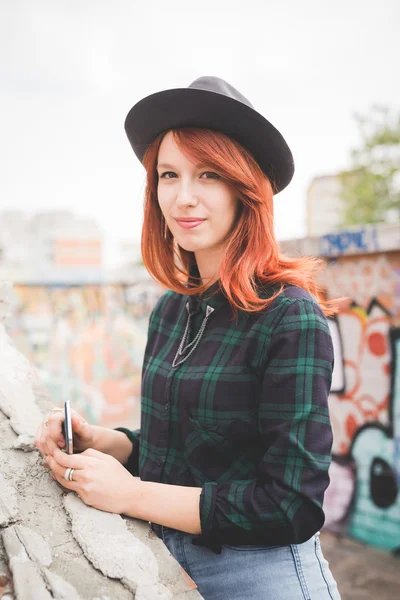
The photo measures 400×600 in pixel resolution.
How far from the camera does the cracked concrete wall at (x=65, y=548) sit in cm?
104

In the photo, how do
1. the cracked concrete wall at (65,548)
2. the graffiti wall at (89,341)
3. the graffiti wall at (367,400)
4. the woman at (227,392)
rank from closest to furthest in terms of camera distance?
the cracked concrete wall at (65,548) → the woman at (227,392) → the graffiti wall at (367,400) → the graffiti wall at (89,341)

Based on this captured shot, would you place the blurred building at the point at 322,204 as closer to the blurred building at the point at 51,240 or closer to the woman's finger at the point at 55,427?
Answer: the blurred building at the point at 51,240

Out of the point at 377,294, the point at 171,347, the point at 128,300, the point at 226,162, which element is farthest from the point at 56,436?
the point at 128,300

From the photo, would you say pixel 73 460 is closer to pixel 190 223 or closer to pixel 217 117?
pixel 190 223

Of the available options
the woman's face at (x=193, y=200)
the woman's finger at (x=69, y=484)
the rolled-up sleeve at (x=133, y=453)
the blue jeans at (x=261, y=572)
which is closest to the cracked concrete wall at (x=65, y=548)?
the woman's finger at (x=69, y=484)

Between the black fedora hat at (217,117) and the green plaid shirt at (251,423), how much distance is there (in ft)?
1.31

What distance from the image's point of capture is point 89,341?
8219mm

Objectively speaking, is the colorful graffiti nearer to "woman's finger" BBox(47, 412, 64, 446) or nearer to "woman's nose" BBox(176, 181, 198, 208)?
"woman's nose" BBox(176, 181, 198, 208)

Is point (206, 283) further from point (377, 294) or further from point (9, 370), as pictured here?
point (377, 294)

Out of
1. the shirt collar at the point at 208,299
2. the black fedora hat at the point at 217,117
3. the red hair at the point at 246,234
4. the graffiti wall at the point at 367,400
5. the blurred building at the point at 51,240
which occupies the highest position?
Result: the blurred building at the point at 51,240

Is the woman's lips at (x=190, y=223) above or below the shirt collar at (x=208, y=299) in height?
above

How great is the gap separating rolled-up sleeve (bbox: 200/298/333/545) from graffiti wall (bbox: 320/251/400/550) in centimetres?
321

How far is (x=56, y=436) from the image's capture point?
1.30 metres

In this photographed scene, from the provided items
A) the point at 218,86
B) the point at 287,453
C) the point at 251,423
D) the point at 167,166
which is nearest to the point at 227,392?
the point at 251,423
